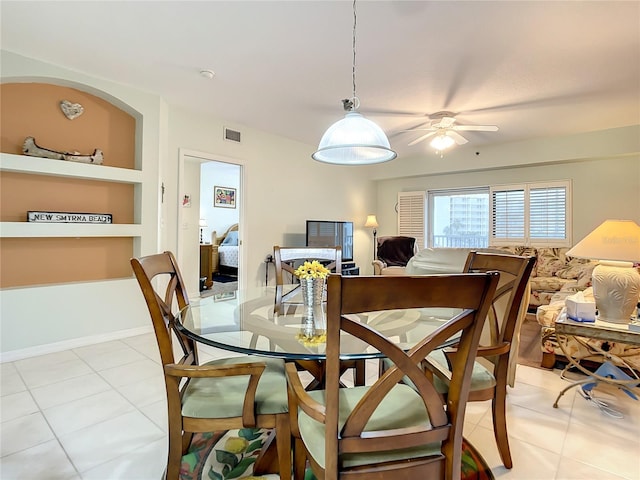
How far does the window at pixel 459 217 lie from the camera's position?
630 cm

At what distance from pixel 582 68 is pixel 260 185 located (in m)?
3.93

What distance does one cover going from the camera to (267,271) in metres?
5.21

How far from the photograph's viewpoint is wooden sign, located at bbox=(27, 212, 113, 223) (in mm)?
3027

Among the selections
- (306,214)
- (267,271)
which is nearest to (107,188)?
(267,271)

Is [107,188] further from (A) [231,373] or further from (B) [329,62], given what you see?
(A) [231,373]

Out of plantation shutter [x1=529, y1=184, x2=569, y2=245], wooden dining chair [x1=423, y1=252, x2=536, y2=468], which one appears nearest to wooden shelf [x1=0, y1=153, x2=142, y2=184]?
wooden dining chair [x1=423, y1=252, x2=536, y2=468]

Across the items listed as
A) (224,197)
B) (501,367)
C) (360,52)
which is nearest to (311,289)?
(501,367)

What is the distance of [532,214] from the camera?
5621 millimetres

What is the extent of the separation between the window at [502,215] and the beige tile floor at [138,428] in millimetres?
3596

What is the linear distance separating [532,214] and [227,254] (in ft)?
20.0

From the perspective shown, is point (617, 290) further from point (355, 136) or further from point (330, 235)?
point (330, 235)

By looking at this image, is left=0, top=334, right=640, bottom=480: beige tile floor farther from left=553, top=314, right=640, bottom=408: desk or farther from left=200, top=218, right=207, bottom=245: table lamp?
left=200, top=218, right=207, bottom=245: table lamp

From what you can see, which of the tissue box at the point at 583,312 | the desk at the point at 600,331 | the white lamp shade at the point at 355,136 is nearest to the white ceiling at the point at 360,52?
the white lamp shade at the point at 355,136

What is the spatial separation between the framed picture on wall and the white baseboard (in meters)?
5.17
